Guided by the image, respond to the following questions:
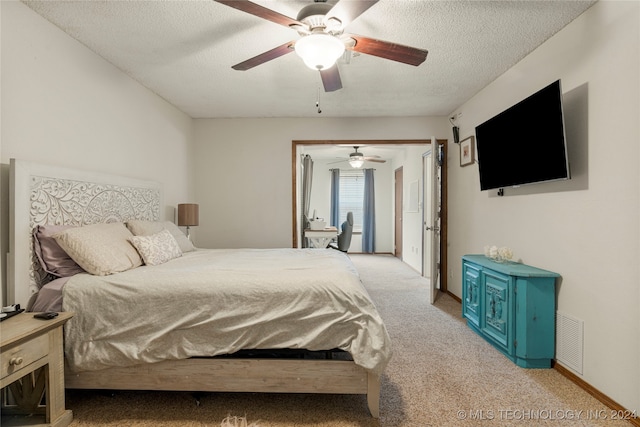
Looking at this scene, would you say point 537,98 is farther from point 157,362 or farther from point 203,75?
point 157,362

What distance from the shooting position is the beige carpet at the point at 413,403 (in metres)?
1.70

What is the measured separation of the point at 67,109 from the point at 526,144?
3419 mm

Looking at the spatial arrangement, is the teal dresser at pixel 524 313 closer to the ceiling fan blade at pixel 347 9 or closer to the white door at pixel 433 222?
the white door at pixel 433 222

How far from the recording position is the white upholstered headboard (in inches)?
Result: 69.2

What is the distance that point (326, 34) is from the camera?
1704mm

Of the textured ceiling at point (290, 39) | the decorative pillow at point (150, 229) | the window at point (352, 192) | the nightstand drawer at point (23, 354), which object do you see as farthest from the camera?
the window at point (352, 192)

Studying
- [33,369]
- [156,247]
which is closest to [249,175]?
[156,247]

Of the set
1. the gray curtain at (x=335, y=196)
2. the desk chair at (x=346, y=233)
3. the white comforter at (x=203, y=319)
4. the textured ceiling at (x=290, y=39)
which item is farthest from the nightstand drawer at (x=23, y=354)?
the gray curtain at (x=335, y=196)

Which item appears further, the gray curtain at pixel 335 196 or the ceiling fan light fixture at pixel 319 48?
the gray curtain at pixel 335 196

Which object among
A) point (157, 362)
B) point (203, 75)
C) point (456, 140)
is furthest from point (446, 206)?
point (157, 362)

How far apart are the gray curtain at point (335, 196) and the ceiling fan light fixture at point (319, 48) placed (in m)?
6.14

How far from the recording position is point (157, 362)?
174 centimetres

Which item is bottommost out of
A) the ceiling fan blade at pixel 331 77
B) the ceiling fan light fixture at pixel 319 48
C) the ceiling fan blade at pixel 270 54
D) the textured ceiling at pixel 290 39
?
the ceiling fan light fixture at pixel 319 48

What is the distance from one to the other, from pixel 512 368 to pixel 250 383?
1.87m
